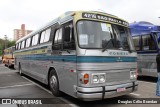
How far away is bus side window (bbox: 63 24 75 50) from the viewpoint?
240 inches

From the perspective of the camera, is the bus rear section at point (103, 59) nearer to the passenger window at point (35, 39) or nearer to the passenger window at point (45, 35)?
the passenger window at point (45, 35)

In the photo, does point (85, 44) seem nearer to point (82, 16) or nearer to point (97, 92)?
point (82, 16)

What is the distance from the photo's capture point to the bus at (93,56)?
564 cm

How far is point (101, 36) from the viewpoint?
20.1 ft

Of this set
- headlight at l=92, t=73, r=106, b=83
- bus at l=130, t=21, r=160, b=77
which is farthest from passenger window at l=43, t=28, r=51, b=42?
bus at l=130, t=21, r=160, b=77

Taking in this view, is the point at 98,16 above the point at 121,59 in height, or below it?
above

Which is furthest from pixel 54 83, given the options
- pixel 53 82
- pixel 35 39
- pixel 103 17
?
pixel 35 39

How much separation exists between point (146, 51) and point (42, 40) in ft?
18.0

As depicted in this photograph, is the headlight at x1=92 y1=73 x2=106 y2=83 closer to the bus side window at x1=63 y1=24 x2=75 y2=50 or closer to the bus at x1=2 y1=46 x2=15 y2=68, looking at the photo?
the bus side window at x1=63 y1=24 x2=75 y2=50

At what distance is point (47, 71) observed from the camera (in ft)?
27.4

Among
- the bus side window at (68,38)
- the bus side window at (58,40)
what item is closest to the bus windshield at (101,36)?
the bus side window at (68,38)

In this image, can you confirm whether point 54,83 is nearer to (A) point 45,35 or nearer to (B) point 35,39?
(A) point 45,35

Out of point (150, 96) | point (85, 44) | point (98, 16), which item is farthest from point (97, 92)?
point (150, 96)

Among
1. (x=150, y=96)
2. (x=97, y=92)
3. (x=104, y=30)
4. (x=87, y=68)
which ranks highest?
(x=104, y=30)
